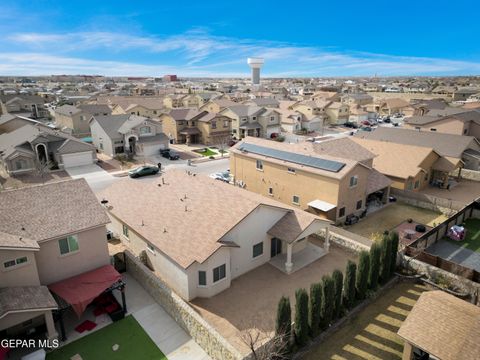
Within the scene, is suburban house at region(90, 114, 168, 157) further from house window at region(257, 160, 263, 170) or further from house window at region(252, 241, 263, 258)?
house window at region(252, 241, 263, 258)

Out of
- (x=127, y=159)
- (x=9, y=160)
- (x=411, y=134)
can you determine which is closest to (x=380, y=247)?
(x=411, y=134)

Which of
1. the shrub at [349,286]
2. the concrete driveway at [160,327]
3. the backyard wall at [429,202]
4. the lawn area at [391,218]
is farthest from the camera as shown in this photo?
the backyard wall at [429,202]

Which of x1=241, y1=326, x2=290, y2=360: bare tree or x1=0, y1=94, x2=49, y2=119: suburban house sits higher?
x1=0, y1=94, x2=49, y2=119: suburban house

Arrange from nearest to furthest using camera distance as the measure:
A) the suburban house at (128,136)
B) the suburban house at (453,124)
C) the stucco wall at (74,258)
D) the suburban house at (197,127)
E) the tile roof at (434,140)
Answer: the stucco wall at (74,258) → the tile roof at (434,140) → the suburban house at (128,136) → the suburban house at (453,124) → the suburban house at (197,127)

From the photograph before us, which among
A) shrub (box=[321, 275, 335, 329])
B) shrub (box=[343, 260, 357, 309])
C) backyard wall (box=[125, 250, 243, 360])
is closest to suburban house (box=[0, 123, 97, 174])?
backyard wall (box=[125, 250, 243, 360])

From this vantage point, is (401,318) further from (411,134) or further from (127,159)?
(127,159)

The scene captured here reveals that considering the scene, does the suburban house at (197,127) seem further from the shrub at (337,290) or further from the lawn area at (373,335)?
the shrub at (337,290)

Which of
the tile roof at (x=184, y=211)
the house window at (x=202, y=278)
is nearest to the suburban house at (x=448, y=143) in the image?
the tile roof at (x=184, y=211)
